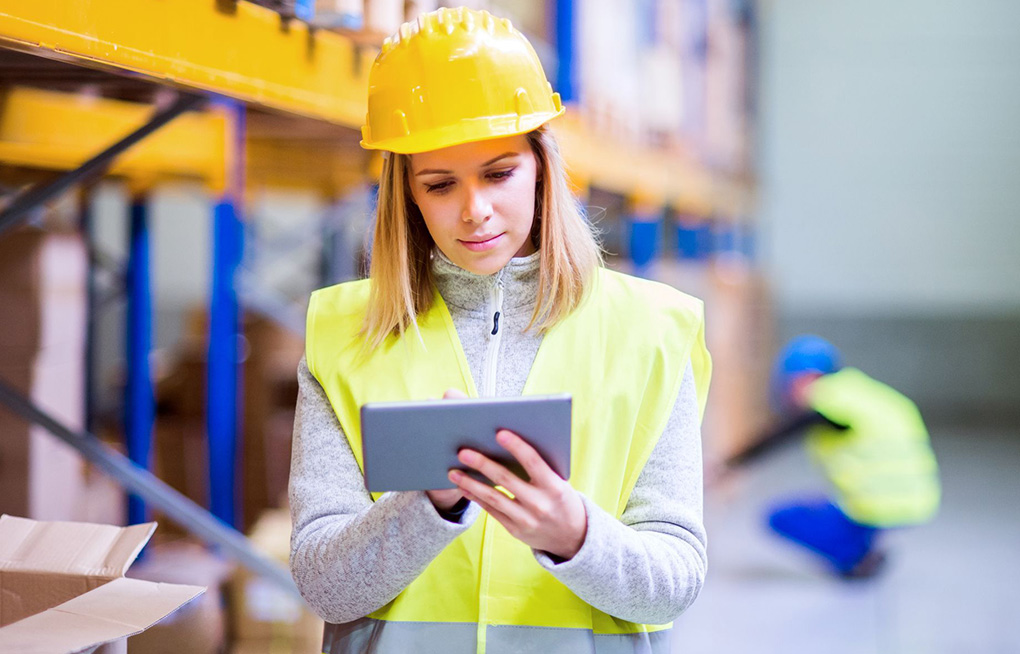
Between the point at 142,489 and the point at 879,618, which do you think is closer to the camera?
the point at 142,489

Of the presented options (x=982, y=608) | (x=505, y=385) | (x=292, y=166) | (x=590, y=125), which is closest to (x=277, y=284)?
(x=292, y=166)

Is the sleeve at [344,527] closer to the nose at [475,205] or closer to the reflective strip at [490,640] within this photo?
the reflective strip at [490,640]

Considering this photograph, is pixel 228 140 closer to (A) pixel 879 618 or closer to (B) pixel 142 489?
(B) pixel 142 489

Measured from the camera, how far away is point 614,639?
170cm

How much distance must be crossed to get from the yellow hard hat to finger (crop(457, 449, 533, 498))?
1.82 ft

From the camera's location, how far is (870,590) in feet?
20.6

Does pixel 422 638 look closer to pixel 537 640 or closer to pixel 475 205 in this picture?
pixel 537 640

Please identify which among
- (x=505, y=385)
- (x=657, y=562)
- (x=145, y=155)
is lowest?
(x=657, y=562)

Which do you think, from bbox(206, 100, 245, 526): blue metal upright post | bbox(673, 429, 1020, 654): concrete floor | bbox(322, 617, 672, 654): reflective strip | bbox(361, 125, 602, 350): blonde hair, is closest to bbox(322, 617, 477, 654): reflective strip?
bbox(322, 617, 672, 654): reflective strip

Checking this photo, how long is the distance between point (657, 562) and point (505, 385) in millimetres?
378

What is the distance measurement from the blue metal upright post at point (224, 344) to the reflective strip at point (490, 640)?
2936 millimetres

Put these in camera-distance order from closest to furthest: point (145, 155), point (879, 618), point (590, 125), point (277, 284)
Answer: point (145, 155), point (590, 125), point (879, 618), point (277, 284)

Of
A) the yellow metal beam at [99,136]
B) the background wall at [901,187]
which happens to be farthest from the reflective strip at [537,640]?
the background wall at [901,187]

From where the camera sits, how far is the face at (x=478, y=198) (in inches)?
67.1
